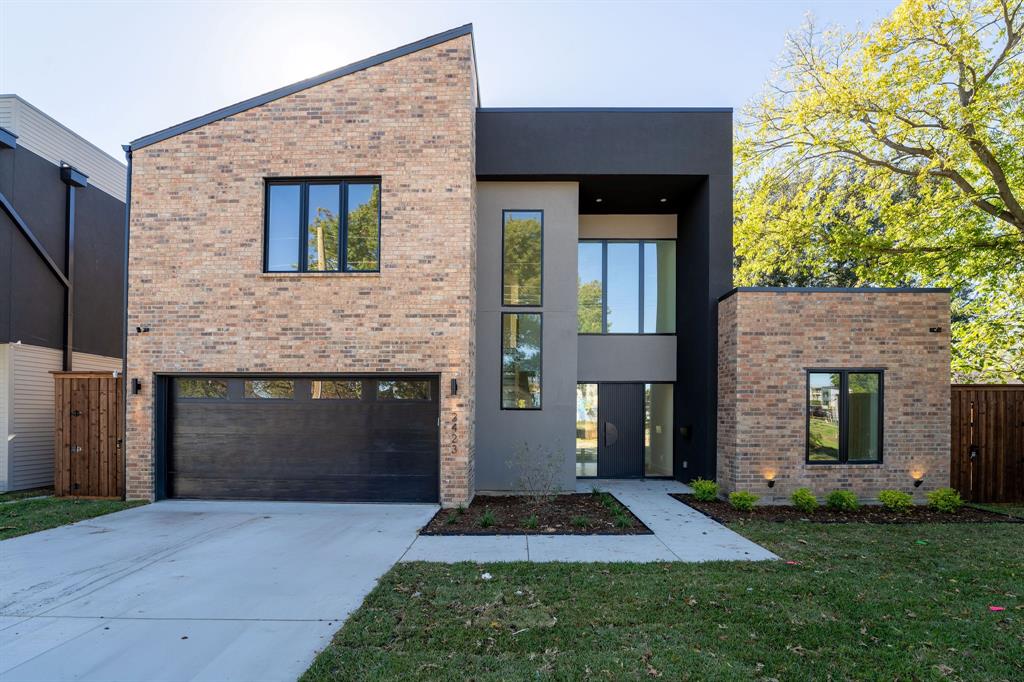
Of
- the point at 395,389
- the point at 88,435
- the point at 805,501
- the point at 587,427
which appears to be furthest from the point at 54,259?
the point at 805,501

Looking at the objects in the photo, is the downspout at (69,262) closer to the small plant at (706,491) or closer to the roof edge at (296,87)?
the roof edge at (296,87)

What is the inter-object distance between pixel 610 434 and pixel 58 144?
44.0ft

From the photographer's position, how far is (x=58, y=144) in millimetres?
11602

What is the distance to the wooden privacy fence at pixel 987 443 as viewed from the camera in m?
9.46

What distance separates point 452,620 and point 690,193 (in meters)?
9.25

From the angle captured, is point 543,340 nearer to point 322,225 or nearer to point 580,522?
point 580,522

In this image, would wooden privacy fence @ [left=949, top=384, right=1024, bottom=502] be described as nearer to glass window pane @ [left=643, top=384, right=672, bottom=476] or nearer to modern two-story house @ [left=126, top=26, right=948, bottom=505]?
modern two-story house @ [left=126, top=26, right=948, bottom=505]

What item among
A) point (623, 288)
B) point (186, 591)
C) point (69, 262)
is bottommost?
point (186, 591)

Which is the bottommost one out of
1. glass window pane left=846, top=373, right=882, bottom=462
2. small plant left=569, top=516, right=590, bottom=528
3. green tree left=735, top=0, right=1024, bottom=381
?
small plant left=569, top=516, right=590, bottom=528

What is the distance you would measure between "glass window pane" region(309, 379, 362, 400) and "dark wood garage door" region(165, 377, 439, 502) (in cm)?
2

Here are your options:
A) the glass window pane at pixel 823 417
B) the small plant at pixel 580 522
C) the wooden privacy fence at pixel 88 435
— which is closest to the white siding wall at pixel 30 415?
the wooden privacy fence at pixel 88 435

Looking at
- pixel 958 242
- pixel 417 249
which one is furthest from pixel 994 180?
pixel 417 249

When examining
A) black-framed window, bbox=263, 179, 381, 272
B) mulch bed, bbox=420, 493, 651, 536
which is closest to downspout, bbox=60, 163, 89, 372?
black-framed window, bbox=263, 179, 381, 272

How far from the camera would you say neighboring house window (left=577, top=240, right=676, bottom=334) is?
38.5 feet
